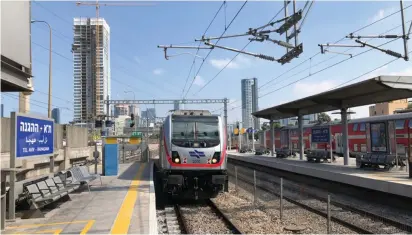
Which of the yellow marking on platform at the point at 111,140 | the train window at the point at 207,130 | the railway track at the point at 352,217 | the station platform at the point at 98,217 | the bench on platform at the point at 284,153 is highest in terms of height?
the train window at the point at 207,130

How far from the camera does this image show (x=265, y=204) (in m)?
12.0

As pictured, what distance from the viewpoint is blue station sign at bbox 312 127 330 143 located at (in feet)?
69.1

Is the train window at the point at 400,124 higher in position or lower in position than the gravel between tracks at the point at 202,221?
higher

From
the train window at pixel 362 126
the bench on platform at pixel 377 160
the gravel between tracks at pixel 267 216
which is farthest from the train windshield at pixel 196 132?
the train window at pixel 362 126

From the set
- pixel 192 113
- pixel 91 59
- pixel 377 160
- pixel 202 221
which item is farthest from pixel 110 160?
pixel 91 59

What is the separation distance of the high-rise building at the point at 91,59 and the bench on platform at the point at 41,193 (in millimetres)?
28926

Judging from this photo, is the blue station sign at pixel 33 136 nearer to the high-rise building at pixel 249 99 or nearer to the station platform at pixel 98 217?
the station platform at pixel 98 217

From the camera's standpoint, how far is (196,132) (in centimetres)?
1199

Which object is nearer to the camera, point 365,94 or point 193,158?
point 193,158

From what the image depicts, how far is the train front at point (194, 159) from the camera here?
11.5 meters

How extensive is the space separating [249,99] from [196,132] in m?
34.1

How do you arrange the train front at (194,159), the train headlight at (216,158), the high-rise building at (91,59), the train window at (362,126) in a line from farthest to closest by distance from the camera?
the high-rise building at (91,59)
the train window at (362,126)
the train headlight at (216,158)
the train front at (194,159)

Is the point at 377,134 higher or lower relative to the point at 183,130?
lower

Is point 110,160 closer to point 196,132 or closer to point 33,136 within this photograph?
point 196,132
